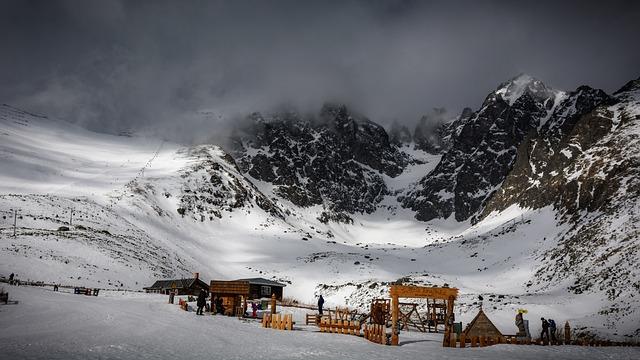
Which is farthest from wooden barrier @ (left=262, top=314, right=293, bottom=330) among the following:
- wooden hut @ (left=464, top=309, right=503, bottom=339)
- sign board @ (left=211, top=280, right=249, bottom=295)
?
wooden hut @ (left=464, top=309, right=503, bottom=339)

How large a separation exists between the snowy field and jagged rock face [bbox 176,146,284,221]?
106497 millimetres

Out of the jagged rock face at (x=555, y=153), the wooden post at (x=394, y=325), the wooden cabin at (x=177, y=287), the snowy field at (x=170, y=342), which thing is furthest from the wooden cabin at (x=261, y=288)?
the jagged rock face at (x=555, y=153)

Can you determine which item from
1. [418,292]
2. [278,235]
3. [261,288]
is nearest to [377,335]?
[418,292]

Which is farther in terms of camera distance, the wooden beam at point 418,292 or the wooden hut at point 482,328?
the wooden hut at point 482,328

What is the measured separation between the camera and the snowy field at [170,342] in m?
17.0

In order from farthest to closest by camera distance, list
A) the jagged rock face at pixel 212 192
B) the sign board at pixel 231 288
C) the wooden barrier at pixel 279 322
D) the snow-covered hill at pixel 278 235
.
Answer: the jagged rock face at pixel 212 192
the snow-covered hill at pixel 278 235
the sign board at pixel 231 288
the wooden barrier at pixel 279 322

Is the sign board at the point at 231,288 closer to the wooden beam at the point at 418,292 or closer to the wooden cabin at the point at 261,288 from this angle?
the wooden beam at the point at 418,292

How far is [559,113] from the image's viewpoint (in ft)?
570

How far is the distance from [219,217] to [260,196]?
3130cm

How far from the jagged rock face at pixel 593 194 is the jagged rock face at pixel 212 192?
80643mm

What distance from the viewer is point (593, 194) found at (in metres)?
86.4

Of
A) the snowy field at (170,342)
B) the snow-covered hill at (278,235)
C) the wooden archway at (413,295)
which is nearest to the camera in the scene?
the snowy field at (170,342)

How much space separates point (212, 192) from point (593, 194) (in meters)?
106

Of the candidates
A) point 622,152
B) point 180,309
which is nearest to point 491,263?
point 622,152
